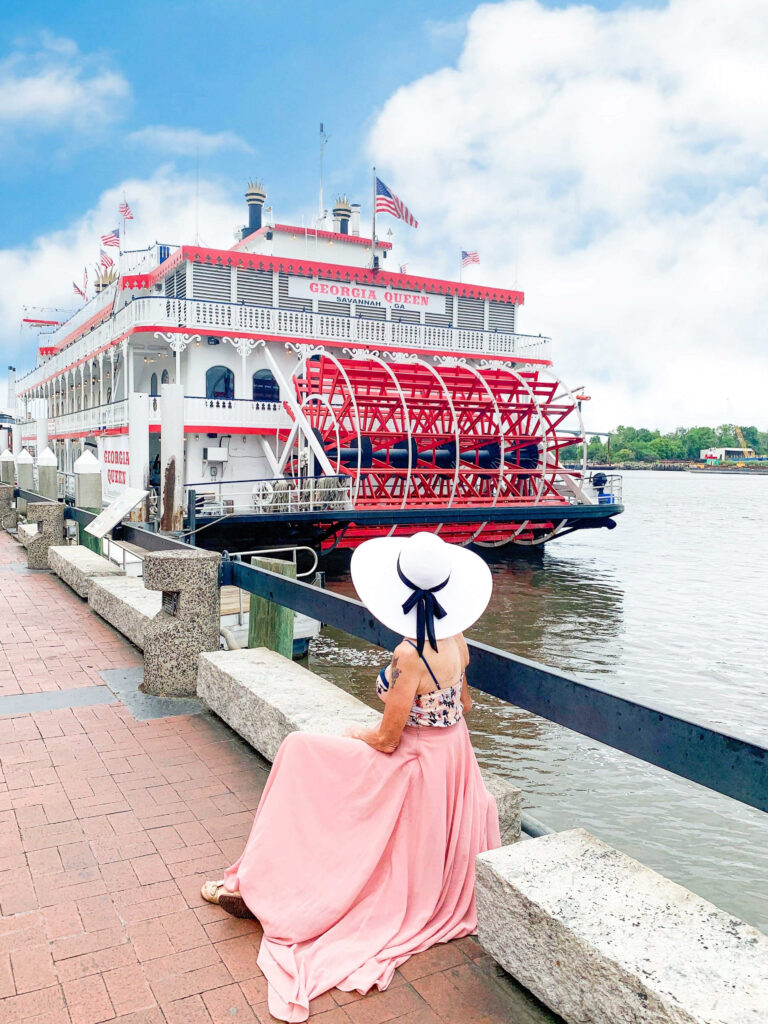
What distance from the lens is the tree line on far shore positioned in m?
127

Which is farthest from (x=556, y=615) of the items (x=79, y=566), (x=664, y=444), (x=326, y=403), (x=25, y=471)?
(x=664, y=444)

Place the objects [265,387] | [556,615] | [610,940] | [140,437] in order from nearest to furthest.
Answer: [610,940]
[556,615]
[140,437]
[265,387]

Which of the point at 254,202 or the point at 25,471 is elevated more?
the point at 254,202

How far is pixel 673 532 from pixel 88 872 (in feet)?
110

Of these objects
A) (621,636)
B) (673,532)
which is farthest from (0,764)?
(673,532)

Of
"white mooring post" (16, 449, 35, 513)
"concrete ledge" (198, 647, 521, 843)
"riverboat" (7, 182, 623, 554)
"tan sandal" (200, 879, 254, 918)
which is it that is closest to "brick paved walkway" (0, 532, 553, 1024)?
"tan sandal" (200, 879, 254, 918)

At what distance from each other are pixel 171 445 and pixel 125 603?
19.5ft

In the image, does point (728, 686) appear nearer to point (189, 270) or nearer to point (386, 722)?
point (386, 722)

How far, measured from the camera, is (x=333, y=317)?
22.0 metres

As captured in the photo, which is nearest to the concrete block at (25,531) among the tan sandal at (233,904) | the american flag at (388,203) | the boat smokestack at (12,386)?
the tan sandal at (233,904)

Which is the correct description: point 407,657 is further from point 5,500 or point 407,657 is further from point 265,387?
point 265,387

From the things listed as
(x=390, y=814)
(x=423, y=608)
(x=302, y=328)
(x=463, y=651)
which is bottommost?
(x=390, y=814)

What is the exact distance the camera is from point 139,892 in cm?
288

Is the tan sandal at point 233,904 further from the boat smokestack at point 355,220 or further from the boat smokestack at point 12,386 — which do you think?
the boat smokestack at point 12,386
